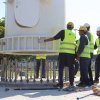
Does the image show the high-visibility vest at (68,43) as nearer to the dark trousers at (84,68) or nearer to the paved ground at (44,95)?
the dark trousers at (84,68)

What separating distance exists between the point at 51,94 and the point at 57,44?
10.3 feet

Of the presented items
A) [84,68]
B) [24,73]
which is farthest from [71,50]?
[24,73]

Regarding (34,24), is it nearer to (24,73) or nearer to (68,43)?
(24,73)

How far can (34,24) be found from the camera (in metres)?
12.4

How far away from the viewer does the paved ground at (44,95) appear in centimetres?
897

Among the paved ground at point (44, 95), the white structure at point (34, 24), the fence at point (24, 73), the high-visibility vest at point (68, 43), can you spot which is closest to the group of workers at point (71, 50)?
the high-visibility vest at point (68, 43)

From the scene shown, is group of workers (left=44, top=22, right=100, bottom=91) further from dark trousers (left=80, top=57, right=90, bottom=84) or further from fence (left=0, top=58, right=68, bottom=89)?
fence (left=0, top=58, right=68, bottom=89)

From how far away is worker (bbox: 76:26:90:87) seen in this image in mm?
10859

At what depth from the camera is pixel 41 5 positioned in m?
12.5

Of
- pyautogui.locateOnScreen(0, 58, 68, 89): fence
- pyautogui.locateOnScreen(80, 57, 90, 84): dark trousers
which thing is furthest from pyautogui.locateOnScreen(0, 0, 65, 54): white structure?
pyautogui.locateOnScreen(80, 57, 90, 84): dark trousers

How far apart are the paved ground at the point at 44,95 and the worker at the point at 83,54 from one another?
0.90m

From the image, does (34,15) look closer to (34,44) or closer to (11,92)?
(34,44)

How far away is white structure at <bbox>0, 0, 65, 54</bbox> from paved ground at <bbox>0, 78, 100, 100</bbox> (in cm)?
236

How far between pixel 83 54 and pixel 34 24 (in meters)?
2.27
